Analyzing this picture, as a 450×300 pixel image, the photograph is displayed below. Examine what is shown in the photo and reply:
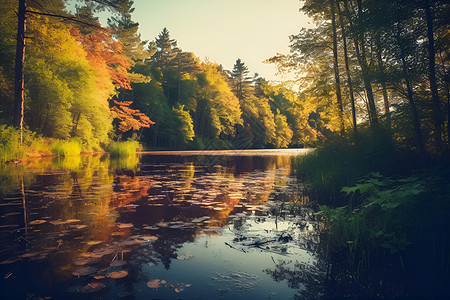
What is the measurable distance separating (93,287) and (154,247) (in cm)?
106

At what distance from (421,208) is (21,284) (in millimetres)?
4413

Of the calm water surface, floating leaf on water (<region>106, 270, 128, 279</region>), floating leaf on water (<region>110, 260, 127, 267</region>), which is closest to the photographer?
the calm water surface

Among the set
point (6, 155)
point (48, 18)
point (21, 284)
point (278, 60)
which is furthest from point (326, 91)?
point (48, 18)

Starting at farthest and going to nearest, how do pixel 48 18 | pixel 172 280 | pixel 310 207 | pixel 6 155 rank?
pixel 48 18 < pixel 6 155 < pixel 310 207 < pixel 172 280

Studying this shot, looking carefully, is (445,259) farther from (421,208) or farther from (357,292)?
(357,292)

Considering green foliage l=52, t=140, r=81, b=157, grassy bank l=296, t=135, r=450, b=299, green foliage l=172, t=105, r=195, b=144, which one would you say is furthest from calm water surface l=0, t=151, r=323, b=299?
green foliage l=172, t=105, r=195, b=144

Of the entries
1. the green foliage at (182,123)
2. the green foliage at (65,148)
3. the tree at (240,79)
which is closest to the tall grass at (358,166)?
the green foliage at (65,148)

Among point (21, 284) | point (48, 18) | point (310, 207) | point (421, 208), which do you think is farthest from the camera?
point (48, 18)

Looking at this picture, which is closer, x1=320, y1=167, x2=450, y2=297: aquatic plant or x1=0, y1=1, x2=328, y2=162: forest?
x1=320, y1=167, x2=450, y2=297: aquatic plant

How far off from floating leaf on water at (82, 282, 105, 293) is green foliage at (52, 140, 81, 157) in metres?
20.4

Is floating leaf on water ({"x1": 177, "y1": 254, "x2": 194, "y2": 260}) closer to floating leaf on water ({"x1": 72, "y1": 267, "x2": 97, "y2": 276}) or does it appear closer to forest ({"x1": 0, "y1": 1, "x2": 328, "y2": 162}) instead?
floating leaf on water ({"x1": 72, "y1": 267, "x2": 97, "y2": 276})

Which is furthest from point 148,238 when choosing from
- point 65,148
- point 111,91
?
point 111,91

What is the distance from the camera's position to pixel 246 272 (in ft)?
9.43

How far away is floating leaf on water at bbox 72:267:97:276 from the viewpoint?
8.68 feet
